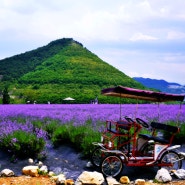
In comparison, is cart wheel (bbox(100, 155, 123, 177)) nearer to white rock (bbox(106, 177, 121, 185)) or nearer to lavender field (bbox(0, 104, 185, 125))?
white rock (bbox(106, 177, 121, 185))

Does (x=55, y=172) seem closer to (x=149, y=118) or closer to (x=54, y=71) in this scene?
(x=149, y=118)

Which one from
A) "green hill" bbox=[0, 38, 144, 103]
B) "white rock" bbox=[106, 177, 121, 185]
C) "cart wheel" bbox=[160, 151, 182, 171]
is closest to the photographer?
"white rock" bbox=[106, 177, 121, 185]

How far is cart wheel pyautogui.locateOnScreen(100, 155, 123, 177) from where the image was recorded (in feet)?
25.1

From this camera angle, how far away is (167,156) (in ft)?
27.2

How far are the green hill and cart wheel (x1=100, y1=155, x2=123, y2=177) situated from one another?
32.6m

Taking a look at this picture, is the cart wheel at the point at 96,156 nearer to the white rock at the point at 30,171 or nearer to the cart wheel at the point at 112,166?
the cart wheel at the point at 112,166

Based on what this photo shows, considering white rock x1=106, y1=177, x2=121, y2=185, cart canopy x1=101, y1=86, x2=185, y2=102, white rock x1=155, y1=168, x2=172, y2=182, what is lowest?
white rock x1=106, y1=177, x2=121, y2=185

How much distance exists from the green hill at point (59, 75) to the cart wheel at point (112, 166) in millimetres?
32576

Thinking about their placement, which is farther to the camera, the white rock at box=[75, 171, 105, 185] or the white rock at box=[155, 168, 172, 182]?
the white rock at box=[155, 168, 172, 182]

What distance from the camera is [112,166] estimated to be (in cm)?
772

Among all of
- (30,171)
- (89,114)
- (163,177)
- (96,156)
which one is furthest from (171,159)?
(89,114)

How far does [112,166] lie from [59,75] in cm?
6486

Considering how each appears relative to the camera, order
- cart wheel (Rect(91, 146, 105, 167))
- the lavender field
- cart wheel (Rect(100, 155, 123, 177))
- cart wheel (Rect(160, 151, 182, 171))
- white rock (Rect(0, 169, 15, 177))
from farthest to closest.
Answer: the lavender field, cart wheel (Rect(91, 146, 105, 167)), cart wheel (Rect(160, 151, 182, 171)), cart wheel (Rect(100, 155, 123, 177)), white rock (Rect(0, 169, 15, 177))

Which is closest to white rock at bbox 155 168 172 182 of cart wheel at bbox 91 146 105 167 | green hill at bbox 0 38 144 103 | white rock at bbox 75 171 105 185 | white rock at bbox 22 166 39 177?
white rock at bbox 75 171 105 185
